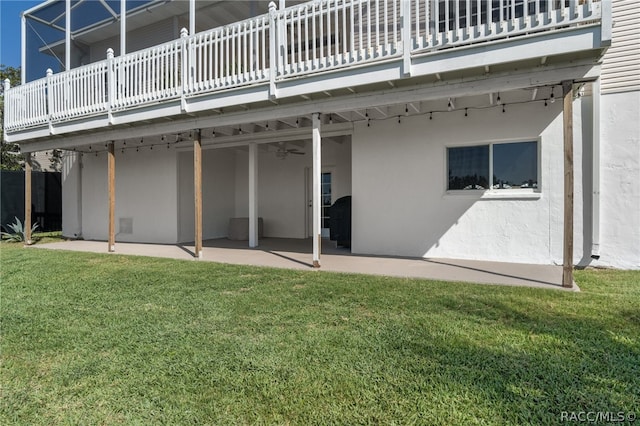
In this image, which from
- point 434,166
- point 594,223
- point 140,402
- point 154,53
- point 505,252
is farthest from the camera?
point 154,53

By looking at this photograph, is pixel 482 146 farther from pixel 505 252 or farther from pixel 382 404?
pixel 382 404

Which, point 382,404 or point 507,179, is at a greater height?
point 507,179

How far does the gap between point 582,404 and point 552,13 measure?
4394mm

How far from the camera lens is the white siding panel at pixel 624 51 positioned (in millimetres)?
5867

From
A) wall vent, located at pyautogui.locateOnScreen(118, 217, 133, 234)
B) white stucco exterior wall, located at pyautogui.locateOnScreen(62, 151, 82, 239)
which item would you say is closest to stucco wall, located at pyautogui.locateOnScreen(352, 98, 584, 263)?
wall vent, located at pyautogui.locateOnScreen(118, 217, 133, 234)

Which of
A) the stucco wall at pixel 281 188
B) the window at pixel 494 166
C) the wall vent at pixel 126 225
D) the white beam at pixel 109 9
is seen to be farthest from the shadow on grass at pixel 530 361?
the white beam at pixel 109 9

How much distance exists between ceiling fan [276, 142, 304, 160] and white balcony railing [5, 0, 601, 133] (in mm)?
2570

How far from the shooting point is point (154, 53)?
788 centimetres

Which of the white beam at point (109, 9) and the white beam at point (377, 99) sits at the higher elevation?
the white beam at point (109, 9)

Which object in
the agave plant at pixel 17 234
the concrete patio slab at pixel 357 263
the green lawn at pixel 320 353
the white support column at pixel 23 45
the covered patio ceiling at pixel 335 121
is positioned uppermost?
the white support column at pixel 23 45

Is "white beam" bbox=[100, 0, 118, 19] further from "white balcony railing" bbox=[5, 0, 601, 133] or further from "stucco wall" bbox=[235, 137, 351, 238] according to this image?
"stucco wall" bbox=[235, 137, 351, 238]

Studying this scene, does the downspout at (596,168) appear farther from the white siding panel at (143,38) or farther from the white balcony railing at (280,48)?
the white siding panel at (143,38)

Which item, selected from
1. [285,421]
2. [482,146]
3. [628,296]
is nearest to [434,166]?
[482,146]

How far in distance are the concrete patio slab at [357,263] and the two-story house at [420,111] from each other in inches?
17.9
